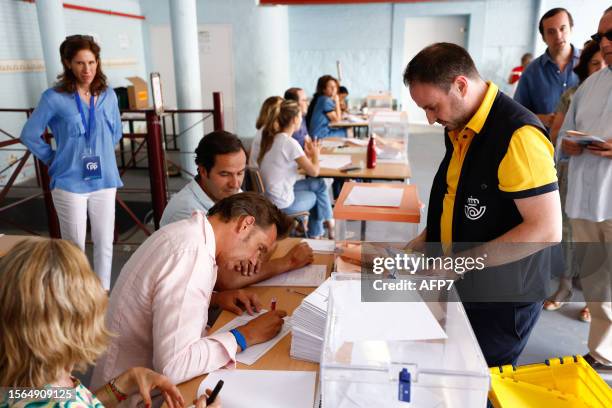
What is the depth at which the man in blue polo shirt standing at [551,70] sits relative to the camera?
3.22 metres

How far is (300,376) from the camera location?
1.36m

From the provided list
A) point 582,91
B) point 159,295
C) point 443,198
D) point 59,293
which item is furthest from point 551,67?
point 59,293

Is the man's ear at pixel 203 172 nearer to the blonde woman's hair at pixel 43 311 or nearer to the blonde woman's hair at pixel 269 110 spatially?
the blonde woman's hair at pixel 43 311

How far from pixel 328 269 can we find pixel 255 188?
1396mm

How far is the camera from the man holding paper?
2.34 metres

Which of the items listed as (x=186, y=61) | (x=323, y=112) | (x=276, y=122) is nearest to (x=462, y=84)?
(x=276, y=122)

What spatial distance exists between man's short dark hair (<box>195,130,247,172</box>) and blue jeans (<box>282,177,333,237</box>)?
63.1 inches

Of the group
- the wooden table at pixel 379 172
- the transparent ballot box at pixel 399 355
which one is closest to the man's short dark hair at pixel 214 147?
the transparent ballot box at pixel 399 355

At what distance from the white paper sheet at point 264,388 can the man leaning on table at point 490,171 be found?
0.71m

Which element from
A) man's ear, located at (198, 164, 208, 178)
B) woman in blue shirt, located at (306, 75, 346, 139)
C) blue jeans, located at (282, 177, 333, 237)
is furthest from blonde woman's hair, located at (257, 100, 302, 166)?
woman in blue shirt, located at (306, 75, 346, 139)

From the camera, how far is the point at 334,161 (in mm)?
4387

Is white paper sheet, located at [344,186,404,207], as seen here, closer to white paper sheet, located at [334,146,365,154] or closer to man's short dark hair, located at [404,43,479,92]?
man's short dark hair, located at [404,43,479,92]

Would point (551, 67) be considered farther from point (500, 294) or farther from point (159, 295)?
point (159, 295)

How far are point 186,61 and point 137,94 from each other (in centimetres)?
141
